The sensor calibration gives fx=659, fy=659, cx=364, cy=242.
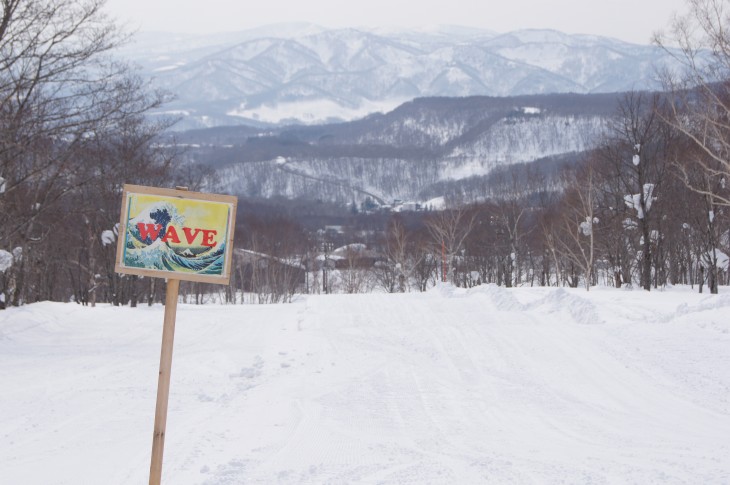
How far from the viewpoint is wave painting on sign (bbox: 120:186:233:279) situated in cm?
475

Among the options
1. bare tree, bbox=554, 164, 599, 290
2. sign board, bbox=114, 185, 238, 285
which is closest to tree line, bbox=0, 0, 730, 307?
bare tree, bbox=554, 164, 599, 290

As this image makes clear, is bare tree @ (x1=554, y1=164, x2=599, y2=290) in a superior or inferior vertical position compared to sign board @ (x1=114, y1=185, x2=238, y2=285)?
superior

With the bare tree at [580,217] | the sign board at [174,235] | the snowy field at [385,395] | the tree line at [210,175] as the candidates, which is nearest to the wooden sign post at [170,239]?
the sign board at [174,235]

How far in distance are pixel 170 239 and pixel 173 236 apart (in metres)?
0.03

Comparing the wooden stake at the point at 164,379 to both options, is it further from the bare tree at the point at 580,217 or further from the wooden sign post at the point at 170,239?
the bare tree at the point at 580,217

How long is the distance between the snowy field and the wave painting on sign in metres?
2.03

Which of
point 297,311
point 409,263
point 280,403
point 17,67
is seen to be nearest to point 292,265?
point 409,263

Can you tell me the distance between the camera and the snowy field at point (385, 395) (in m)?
6.21

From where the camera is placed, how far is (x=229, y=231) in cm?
482

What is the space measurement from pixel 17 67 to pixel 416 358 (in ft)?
34.0

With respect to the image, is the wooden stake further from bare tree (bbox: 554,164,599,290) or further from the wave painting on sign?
bare tree (bbox: 554,164,599,290)

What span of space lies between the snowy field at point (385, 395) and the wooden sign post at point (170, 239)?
1947 mm

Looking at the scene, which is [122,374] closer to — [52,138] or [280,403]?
[280,403]

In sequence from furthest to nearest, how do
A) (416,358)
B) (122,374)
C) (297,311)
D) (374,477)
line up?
(297,311) < (416,358) < (122,374) < (374,477)
